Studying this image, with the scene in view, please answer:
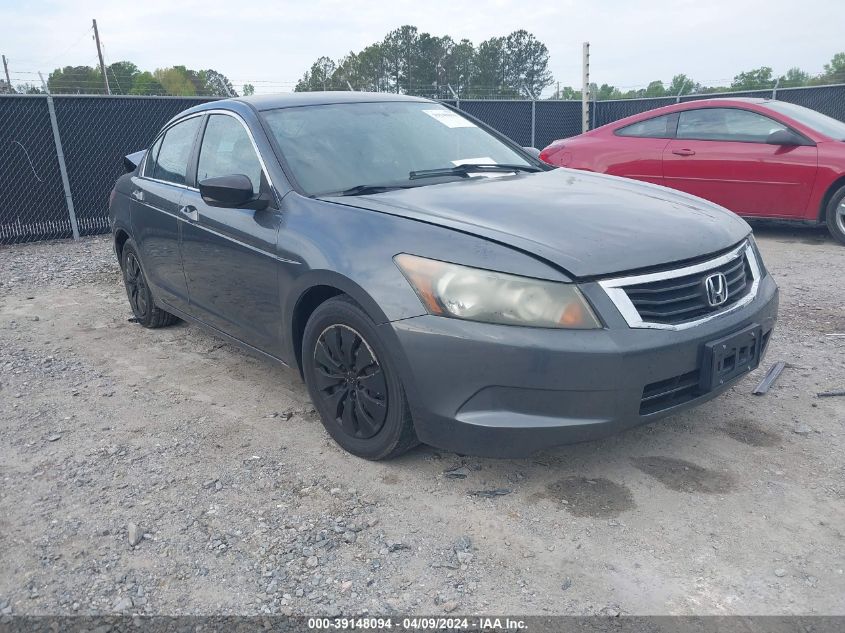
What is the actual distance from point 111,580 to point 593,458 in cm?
195

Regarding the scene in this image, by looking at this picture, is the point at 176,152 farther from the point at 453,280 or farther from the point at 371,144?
the point at 453,280

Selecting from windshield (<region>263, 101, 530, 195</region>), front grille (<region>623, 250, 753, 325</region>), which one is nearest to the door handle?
windshield (<region>263, 101, 530, 195</region>)

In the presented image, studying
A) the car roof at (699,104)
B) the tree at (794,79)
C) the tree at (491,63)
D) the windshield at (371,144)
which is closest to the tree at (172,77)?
the tree at (491,63)

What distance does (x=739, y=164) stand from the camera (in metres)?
7.52

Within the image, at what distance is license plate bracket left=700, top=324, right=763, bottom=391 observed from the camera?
2.73 metres

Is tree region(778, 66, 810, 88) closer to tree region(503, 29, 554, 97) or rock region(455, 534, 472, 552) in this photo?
rock region(455, 534, 472, 552)

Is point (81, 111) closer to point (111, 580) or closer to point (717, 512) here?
point (111, 580)

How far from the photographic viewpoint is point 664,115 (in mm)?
8250

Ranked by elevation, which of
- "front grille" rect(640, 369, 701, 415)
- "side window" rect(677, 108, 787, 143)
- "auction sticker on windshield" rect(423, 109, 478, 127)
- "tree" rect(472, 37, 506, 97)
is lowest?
"front grille" rect(640, 369, 701, 415)

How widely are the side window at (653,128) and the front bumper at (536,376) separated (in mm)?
6031

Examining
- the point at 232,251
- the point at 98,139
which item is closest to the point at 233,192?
the point at 232,251

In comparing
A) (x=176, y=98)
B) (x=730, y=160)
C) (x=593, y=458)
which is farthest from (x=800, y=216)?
(x=176, y=98)

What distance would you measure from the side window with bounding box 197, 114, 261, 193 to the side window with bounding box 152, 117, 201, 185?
9.0 inches

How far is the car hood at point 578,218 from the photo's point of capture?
2.70 meters
